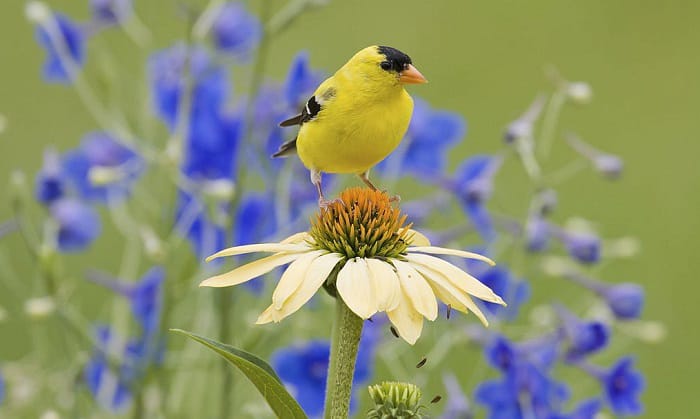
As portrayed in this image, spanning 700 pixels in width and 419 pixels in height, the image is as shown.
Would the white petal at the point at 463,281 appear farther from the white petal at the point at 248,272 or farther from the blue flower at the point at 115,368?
the blue flower at the point at 115,368

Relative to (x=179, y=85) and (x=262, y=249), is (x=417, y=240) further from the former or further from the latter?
(x=179, y=85)

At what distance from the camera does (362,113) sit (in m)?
0.46

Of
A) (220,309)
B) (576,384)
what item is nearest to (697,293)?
(576,384)

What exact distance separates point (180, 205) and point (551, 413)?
352mm

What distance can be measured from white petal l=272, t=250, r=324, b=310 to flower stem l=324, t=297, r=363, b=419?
0.08ft

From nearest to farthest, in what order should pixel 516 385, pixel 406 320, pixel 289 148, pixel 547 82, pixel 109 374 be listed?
pixel 406 320 → pixel 289 148 → pixel 516 385 → pixel 109 374 → pixel 547 82

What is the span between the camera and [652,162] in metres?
1.97

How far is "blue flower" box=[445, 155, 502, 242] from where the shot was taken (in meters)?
0.77

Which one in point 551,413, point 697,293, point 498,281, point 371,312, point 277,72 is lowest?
point 371,312

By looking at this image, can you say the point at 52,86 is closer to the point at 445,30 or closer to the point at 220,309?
the point at 445,30

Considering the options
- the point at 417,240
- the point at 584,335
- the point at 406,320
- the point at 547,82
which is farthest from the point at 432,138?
the point at 547,82

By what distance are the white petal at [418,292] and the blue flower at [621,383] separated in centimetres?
36

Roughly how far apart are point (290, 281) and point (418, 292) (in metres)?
0.05

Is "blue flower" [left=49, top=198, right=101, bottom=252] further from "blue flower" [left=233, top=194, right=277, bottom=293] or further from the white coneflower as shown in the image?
the white coneflower
